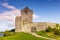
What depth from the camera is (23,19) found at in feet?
170

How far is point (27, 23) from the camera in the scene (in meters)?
51.8

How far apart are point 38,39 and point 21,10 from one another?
51.3 feet

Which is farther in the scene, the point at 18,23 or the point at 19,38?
the point at 18,23

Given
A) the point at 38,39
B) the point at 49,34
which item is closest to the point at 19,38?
the point at 38,39

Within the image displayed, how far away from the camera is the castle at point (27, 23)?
166 ft

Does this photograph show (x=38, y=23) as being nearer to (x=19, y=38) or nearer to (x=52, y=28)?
(x=52, y=28)

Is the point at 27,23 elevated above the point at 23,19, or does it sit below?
below

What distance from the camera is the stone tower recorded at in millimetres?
50562

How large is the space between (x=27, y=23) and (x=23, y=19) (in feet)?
5.38

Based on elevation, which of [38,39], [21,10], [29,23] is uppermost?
[21,10]

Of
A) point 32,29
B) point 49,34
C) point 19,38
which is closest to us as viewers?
point 19,38

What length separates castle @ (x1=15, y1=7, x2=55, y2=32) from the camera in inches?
1992

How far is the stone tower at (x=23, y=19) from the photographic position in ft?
166

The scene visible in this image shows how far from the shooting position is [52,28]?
52250 millimetres
